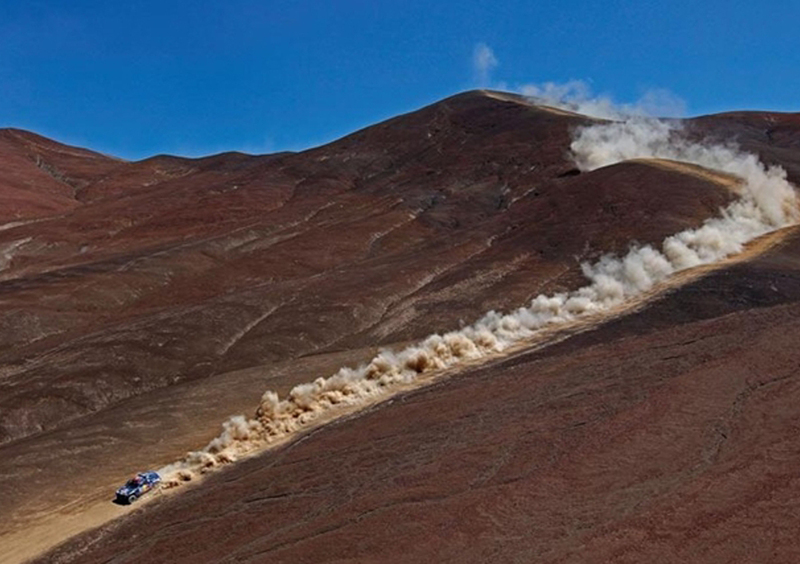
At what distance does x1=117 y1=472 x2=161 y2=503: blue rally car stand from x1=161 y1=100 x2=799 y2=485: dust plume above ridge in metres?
0.66

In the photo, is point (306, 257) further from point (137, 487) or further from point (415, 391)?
point (137, 487)

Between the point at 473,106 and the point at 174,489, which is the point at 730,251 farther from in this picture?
the point at 473,106

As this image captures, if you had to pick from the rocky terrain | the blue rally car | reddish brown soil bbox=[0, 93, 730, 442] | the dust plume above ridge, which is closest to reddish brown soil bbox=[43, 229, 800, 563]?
the rocky terrain

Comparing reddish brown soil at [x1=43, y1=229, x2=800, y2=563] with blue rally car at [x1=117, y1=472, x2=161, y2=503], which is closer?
reddish brown soil at [x1=43, y1=229, x2=800, y2=563]

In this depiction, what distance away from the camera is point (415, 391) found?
1251 inches

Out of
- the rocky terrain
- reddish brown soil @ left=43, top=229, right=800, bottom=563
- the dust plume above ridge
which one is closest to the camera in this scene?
reddish brown soil @ left=43, top=229, right=800, bottom=563

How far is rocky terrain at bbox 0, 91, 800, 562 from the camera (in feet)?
56.4

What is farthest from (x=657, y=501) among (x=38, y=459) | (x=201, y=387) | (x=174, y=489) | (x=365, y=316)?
(x=365, y=316)

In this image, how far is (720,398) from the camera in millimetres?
20953

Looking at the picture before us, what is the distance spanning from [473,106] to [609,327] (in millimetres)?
112259

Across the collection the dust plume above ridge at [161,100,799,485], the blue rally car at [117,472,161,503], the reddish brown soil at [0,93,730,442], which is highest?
the reddish brown soil at [0,93,730,442]

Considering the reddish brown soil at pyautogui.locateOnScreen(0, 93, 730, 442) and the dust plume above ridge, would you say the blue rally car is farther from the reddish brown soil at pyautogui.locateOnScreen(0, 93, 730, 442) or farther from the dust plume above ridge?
the reddish brown soil at pyautogui.locateOnScreen(0, 93, 730, 442)

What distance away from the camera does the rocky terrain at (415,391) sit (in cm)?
1719

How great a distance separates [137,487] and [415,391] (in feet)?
35.5
